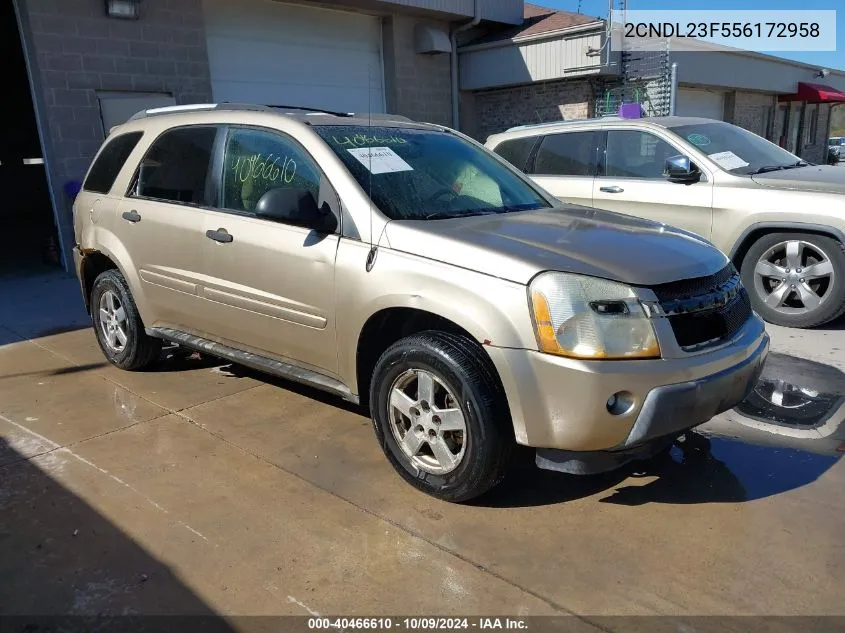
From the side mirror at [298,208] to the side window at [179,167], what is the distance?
40.6 inches

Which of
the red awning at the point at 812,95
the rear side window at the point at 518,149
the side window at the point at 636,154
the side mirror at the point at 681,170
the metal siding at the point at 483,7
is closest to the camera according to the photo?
the side mirror at the point at 681,170

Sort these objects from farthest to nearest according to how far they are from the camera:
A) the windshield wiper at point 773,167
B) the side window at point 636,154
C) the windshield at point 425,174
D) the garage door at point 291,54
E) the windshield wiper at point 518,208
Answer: the garage door at point 291,54
the side window at point 636,154
the windshield wiper at point 773,167
the windshield wiper at point 518,208
the windshield at point 425,174

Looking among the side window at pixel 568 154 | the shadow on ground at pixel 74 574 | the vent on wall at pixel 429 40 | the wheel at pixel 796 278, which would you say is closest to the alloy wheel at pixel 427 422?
the shadow on ground at pixel 74 574

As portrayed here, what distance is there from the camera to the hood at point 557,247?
2.93m

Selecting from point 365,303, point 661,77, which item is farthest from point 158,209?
point 661,77

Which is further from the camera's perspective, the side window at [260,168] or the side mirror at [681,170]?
the side mirror at [681,170]

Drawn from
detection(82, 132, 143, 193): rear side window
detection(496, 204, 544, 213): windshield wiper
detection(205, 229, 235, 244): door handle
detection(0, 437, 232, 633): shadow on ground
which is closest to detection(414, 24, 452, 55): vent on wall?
detection(82, 132, 143, 193): rear side window

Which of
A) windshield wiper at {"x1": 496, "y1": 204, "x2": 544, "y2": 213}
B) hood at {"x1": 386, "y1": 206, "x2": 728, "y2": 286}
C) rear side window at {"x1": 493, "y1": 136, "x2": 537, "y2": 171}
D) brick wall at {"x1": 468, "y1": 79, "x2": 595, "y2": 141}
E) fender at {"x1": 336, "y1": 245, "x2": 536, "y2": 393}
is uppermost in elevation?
brick wall at {"x1": 468, "y1": 79, "x2": 595, "y2": 141}

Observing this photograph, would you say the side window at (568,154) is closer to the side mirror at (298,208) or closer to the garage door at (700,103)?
the side mirror at (298,208)

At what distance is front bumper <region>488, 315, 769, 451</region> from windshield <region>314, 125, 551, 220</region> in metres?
1.08

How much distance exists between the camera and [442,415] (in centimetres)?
313

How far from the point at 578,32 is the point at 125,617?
1247 centimetres

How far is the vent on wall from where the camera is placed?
12.8m

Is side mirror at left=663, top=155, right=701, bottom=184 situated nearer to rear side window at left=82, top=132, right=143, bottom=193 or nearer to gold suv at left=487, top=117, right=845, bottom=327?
gold suv at left=487, top=117, right=845, bottom=327
